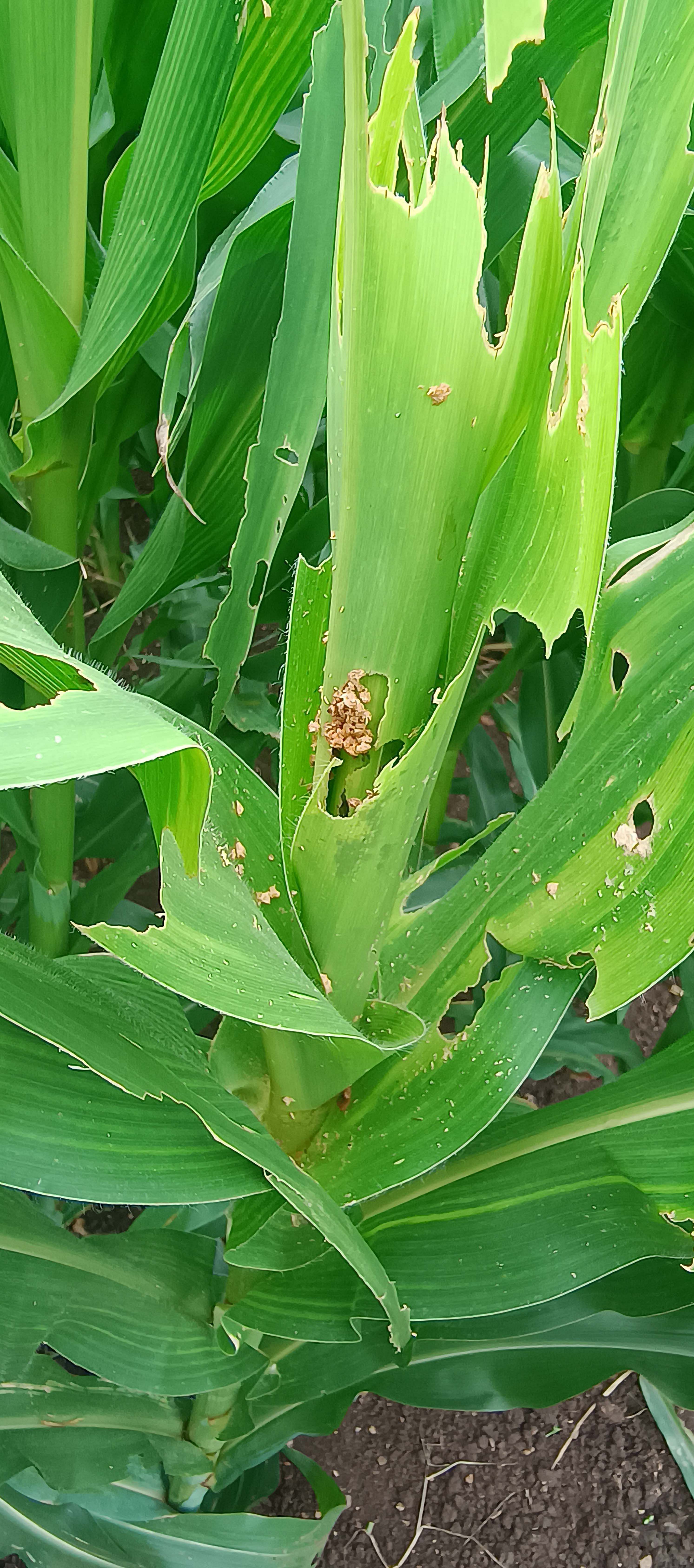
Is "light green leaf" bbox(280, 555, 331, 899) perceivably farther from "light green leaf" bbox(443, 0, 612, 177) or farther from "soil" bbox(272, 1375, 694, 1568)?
"soil" bbox(272, 1375, 694, 1568)

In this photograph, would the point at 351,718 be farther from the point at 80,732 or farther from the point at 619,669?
the point at 619,669

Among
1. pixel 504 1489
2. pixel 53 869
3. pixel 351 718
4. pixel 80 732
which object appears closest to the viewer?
pixel 80 732

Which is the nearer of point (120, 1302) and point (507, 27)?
point (507, 27)

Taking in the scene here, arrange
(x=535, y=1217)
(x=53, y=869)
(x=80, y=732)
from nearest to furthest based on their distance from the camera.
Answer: (x=80, y=732) → (x=535, y=1217) → (x=53, y=869)

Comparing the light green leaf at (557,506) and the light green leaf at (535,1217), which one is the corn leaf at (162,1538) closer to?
the light green leaf at (535,1217)

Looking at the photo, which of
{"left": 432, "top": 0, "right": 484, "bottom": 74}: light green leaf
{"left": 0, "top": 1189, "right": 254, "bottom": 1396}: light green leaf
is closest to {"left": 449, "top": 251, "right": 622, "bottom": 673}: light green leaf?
{"left": 432, "top": 0, "right": 484, "bottom": 74}: light green leaf

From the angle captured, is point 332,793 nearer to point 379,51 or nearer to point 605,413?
point 605,413

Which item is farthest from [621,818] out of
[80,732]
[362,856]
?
[80,732]

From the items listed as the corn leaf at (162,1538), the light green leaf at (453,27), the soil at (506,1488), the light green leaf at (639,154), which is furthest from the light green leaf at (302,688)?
the soil at (506,1488)
